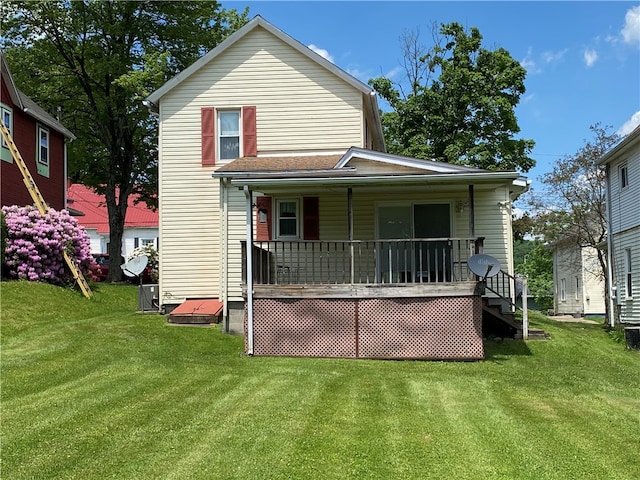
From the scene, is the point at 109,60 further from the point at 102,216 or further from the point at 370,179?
the point at 102,216

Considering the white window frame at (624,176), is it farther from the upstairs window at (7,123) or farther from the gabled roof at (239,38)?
the upstairs window at (7,123)

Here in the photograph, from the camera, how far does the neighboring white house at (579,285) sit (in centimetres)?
3409

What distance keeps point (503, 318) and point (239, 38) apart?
9637 mm

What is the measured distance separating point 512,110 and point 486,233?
48.0ft

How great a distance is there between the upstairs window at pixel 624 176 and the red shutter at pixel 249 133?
473 inches

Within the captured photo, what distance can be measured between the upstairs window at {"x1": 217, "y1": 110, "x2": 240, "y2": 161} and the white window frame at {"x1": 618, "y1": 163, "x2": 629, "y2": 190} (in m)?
12.4

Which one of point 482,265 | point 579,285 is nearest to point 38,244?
point 482,265

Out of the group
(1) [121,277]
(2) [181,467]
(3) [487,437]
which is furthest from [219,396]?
(1) [121,277]

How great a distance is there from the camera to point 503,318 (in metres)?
14.1

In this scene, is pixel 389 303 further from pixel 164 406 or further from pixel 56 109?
pixel 56 109

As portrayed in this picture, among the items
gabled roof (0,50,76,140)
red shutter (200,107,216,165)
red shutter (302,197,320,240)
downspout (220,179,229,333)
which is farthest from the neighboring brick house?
red shutter (302,197,320,240)

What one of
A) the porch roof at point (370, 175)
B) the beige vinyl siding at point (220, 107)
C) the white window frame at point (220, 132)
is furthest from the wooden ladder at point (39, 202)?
the porch roof at point (370, 175)

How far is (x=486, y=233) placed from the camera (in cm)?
1616

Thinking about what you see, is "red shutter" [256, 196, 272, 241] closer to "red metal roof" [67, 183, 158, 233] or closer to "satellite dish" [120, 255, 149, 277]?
"satellite dish" [120, 255, 149, 277]
